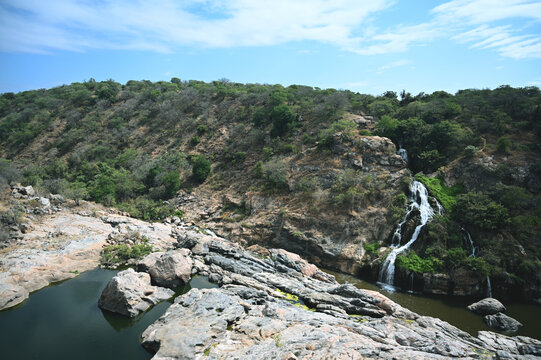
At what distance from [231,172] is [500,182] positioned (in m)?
26.7

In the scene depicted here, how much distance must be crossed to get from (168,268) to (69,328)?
574 centimetres

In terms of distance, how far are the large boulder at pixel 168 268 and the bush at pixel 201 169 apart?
17.3 metres

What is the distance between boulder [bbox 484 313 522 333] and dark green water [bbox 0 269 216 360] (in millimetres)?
18226

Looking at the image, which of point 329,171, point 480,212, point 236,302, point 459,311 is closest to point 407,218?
point 480,212

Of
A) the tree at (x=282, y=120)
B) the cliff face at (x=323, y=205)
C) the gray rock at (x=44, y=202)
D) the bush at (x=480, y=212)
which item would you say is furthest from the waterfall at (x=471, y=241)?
the gray rock at (x=44, y=202)

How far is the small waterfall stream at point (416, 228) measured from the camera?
2183 centimetres

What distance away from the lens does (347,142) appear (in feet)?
102

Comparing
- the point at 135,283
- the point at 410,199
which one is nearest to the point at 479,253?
the point at 410,199

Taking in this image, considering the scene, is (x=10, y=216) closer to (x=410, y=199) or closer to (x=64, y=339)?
(x=64, y=339)

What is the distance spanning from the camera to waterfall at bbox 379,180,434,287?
2183 centimetres

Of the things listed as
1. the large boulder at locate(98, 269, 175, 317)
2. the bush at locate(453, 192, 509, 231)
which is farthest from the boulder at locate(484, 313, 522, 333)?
the large boulder at locate(98, 269, 175, 317)

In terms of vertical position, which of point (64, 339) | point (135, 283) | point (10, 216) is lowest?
point (64, 339)

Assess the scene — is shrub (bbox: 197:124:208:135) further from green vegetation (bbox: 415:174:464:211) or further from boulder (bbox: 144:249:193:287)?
green vegetation (bbox: 415:174:464:211)

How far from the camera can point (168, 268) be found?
1838 cm
